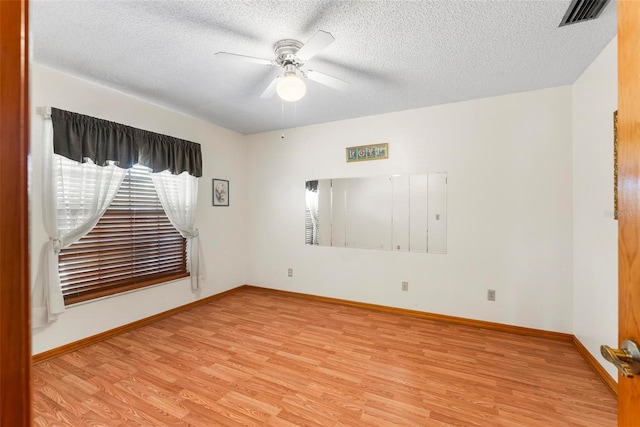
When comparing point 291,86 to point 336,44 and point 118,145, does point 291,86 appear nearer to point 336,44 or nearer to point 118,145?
point 336,44

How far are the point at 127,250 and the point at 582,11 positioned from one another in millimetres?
4328

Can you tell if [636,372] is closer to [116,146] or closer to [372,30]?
[372,30]

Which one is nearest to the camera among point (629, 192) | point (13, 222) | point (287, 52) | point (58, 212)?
point (13, 222)

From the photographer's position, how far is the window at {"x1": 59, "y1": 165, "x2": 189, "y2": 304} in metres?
2.57

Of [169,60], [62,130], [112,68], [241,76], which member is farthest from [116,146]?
[241,76]

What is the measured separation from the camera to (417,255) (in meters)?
3.34

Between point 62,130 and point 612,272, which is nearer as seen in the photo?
point 612,272

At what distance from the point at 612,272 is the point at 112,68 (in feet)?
14.2

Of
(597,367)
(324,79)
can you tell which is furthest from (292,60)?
(597,367)

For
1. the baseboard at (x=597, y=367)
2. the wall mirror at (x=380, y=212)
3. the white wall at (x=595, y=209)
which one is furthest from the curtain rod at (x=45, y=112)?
the baseboard at (x=597, y=367)

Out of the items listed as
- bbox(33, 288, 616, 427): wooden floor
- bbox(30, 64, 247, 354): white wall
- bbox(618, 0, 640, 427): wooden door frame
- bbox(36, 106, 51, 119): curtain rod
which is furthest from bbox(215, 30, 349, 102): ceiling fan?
bbox(33, 288, 616, 427): wooden floor

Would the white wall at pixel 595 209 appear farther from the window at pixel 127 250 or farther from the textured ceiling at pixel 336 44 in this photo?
the window at pixel 127 250

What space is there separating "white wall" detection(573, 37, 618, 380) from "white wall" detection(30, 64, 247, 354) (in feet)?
12.3

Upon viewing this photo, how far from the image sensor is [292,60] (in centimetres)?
206
